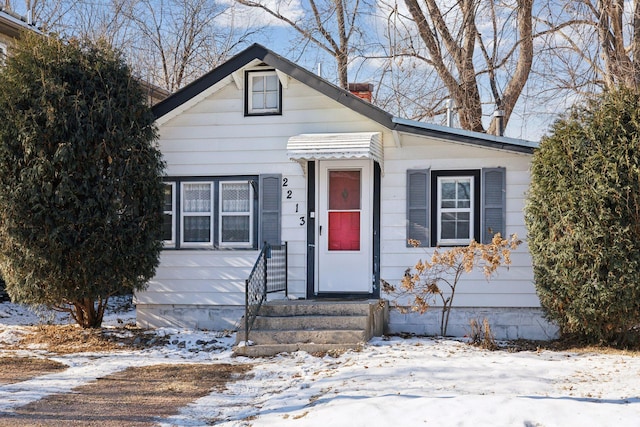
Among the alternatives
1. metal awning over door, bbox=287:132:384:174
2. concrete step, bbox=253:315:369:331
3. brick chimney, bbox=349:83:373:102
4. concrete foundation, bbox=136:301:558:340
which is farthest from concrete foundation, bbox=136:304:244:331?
brick chimney, bbox=349:83:373:102

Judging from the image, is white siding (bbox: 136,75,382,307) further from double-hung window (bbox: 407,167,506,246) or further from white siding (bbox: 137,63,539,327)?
double-hung window (bbox: 407,167,506,246)

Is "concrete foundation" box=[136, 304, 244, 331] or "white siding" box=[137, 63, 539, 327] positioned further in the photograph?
"concrete foundation" box=[136, 304, 244, 331]

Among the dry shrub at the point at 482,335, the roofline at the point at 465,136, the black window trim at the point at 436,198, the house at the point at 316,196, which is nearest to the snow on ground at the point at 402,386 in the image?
the dry shrub at the point at 482,335

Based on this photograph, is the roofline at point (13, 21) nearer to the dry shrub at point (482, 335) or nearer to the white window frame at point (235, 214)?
the white window frame at point (235, 214)

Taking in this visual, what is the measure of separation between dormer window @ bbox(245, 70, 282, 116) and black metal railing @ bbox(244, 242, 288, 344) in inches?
87.0

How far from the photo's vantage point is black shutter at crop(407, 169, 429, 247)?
427 inches

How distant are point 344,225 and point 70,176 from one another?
4.16m

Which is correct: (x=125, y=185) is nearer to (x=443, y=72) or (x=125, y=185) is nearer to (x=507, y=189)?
(x=507, y=189)

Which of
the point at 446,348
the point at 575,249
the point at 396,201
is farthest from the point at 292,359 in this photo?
the point at 575,249

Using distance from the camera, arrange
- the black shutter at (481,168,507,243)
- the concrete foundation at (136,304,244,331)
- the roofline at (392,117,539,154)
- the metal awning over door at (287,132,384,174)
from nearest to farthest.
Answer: the metal awning over door at (287,132,384,174) < the roofline at (392,117,539,154) < the black shutter at (481,168,507,243) < the concrete foundation at (136,304,244,331)

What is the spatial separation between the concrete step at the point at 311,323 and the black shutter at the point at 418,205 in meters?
1.75

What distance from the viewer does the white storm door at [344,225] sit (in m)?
11.1

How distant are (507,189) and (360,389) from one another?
15.7 feet

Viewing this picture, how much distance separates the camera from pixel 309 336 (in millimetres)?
9609
